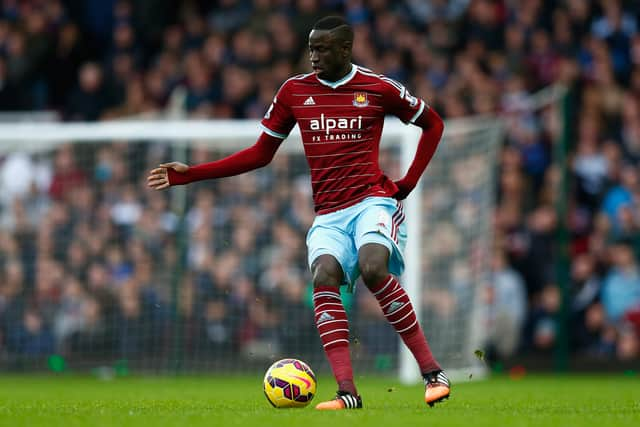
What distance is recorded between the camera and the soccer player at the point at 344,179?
303 inches

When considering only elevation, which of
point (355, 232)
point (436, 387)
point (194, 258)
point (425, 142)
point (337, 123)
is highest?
point (337, 123)

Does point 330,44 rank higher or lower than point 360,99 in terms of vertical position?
higher

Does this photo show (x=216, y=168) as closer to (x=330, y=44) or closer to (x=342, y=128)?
(x=342, y=128)

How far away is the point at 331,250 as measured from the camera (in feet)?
25.6

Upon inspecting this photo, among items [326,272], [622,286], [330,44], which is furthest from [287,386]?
[622,286]

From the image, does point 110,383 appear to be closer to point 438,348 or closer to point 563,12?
point 438,348

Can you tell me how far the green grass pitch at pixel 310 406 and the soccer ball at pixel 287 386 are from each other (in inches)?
5.7

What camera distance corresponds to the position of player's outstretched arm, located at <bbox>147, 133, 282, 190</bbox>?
26.6ft

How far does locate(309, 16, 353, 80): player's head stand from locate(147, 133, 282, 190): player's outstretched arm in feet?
2.17

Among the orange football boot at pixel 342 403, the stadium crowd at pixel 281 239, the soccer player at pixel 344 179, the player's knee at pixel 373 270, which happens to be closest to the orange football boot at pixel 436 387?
the soccer player at pixel 344 179

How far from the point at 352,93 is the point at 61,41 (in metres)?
11.9

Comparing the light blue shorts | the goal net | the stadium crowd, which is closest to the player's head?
the light blue shorts

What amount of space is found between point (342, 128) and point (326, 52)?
48cm

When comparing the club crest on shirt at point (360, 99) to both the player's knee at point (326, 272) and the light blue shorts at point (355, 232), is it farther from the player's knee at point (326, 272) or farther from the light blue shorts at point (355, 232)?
the player's knee at point (326, 272)
